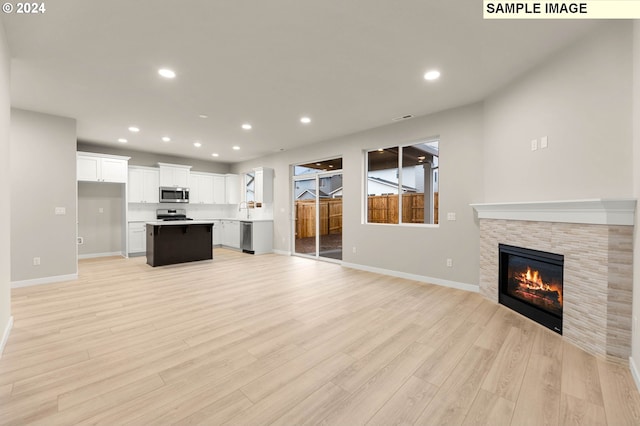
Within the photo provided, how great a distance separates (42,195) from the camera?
4.46 metres

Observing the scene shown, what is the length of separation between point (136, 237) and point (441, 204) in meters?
7.41

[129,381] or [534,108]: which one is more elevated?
[534,108]

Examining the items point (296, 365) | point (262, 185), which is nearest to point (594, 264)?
point (296, 365)

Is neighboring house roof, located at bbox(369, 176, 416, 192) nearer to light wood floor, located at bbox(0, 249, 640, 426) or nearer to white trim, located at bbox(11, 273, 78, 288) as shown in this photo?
light wood floor, located at bbox(0, 249, 640, 426)

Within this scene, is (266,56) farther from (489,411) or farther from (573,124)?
(489,411)

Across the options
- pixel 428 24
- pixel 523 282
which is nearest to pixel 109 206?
pixel 428 24

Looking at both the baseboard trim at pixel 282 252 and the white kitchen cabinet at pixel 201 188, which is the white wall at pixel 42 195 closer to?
the white kitchen cabinet at pixel 201 188

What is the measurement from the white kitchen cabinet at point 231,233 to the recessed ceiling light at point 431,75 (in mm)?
6695

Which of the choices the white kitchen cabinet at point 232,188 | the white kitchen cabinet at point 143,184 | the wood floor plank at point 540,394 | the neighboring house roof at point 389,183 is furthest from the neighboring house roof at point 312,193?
the wood floor plank at point 540,394

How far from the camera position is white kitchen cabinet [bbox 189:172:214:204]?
8477 millimetres

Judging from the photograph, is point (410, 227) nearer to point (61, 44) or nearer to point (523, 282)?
point (523, 282)

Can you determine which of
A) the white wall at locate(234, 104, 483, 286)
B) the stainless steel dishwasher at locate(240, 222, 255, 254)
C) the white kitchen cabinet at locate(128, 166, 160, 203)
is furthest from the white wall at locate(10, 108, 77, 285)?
the white wall at locate(234, 104, 483, 286)

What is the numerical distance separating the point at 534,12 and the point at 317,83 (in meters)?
2.19

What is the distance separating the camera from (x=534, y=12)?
2.25 meters
